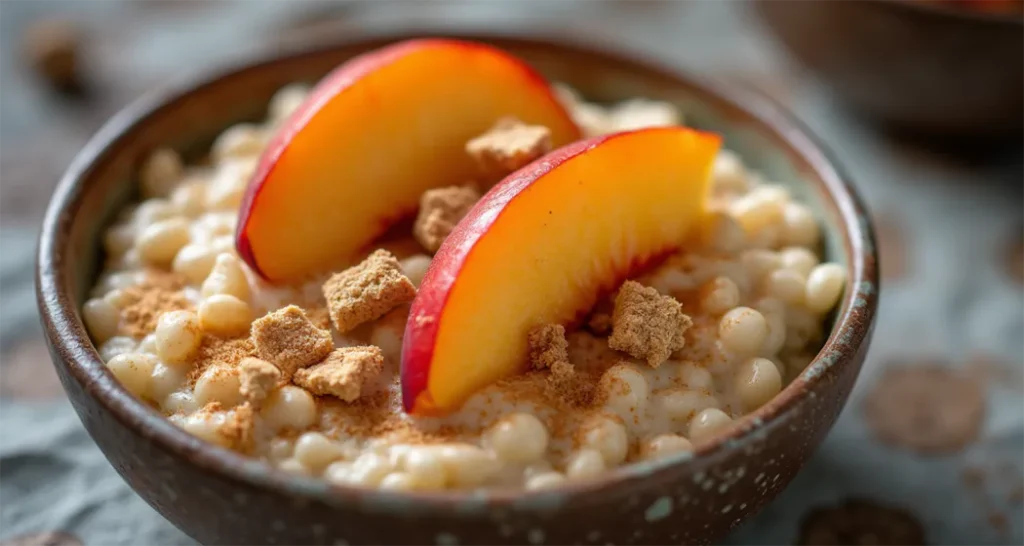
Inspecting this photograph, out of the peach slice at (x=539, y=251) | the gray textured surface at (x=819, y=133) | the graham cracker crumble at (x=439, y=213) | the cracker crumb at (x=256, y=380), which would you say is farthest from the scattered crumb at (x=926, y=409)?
the cracker crumb at (x=256, y=380)

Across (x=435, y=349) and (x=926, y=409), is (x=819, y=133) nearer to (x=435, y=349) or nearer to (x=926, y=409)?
(x=926, y=409)

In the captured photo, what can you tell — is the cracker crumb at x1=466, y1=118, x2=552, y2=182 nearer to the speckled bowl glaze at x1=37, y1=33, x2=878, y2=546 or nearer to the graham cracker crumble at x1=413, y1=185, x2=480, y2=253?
the graham cracker crumble at x1=413, y1=185, x2=480, y2=253

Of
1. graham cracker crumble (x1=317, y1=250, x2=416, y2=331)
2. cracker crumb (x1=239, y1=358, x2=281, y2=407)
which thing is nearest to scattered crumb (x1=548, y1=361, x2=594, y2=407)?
graham cracker crumble (x1=317, y1=250, x2=416, y2=331)

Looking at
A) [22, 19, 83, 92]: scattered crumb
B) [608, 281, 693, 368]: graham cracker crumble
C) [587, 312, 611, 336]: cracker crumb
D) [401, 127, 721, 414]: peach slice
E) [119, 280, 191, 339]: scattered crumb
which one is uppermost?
[22, 19, 83, 92]: scattered crumb

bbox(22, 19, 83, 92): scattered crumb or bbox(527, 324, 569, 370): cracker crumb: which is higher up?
bbox(22, 19, 83, 92): scattered crumb

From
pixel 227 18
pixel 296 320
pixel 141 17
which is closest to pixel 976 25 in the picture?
pixel 296 320

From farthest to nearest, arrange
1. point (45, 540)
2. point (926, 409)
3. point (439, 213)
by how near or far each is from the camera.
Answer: point (926, 409)
point (45, 540)
point (439, 213)

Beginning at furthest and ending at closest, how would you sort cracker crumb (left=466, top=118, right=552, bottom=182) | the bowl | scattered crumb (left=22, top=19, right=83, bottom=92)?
scattered crumb (left=22, top=19, right=83, bottom=92) → the bowl → cracker crumb (left=466, top=118, right=552, bottom=182)

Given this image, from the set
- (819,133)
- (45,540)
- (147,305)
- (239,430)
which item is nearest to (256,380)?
(239,430)
